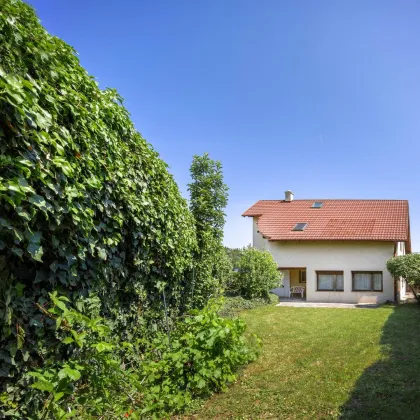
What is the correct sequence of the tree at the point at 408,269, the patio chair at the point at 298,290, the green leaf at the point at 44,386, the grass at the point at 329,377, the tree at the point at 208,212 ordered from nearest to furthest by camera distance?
the green leaf at the point at 44,386 < the grass at the point at 329,377 < the tree at the point at 208,212 < the tree at the point at 408,269 < the patio chair at the point at 298,290

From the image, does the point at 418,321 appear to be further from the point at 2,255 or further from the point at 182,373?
the point at 2,255

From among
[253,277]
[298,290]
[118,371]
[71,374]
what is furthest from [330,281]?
[71,374]

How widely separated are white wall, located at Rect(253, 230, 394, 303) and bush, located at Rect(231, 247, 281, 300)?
295 centimetres

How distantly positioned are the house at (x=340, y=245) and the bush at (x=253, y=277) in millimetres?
2815

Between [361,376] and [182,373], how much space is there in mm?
3071

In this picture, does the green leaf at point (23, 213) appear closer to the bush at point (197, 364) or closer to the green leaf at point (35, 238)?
the green leaf at point (35, 238)

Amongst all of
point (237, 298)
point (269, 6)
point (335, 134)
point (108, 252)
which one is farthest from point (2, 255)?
point (237, 298)

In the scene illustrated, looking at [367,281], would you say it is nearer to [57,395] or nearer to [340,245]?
[340,245]

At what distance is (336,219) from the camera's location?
20.8 meters

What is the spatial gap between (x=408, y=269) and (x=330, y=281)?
182 inches

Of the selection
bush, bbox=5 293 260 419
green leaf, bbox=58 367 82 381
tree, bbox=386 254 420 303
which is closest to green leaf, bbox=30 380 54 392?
bush, bbox=5 293 260 419

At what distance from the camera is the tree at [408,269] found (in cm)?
1545

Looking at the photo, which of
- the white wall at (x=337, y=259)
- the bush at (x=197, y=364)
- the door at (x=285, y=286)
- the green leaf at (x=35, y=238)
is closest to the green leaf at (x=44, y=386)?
the green leaf at (x=35, y=238)

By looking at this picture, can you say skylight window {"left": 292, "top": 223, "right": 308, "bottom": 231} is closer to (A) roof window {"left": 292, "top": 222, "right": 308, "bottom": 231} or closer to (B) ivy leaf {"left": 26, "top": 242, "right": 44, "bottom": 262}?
(A) roof window {"left": 292, "top": 222, "right": 308, "bottom": 231}
